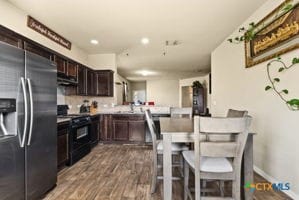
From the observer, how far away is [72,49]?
15.0 ft

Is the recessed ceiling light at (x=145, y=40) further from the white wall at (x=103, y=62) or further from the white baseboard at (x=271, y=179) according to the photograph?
the white baseboard at (x=271, y=179)

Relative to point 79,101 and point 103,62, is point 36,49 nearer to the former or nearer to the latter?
point 79,101

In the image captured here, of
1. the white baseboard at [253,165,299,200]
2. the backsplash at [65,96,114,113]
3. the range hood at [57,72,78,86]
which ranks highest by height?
the range hood at [57,72,78,86]

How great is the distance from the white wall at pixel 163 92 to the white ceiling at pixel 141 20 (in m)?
6.39

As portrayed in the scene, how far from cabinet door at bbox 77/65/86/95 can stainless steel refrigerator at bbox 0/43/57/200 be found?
2.05 metres

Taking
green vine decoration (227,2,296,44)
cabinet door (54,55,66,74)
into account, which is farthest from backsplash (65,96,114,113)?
green vine decoration (227,2,296,44)

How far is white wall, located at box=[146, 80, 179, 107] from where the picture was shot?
11.3m

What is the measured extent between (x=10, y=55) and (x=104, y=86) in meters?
3.45

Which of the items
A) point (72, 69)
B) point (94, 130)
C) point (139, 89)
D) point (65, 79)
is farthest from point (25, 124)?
point (139, 89)

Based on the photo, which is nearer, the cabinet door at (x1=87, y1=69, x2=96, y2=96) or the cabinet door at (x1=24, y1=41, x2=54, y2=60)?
the cabinet door at (x1=24, y1=41, x2=54, y2=60)

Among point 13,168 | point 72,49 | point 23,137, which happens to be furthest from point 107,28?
point 13,168

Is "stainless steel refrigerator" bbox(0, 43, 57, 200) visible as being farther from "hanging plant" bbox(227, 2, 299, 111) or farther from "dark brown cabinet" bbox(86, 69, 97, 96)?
"hanging plant" bbox(227, 2, 299, 111)

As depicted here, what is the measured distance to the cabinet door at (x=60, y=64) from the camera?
3.34 m

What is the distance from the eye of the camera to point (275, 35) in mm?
2414
